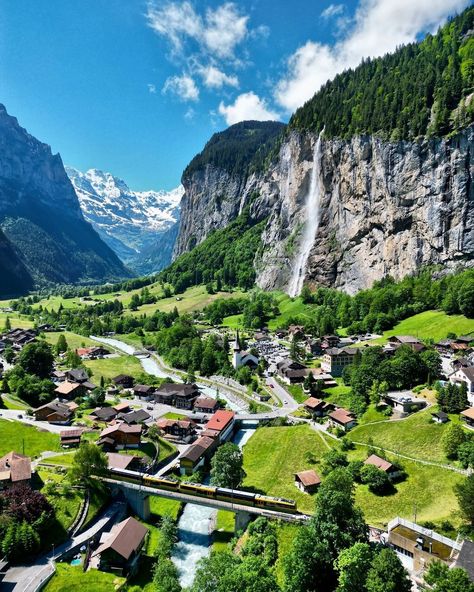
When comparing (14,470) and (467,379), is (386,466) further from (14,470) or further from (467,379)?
(14,470)

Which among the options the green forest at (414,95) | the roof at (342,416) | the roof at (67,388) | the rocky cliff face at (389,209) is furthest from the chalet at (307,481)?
the green forest at (414,95)

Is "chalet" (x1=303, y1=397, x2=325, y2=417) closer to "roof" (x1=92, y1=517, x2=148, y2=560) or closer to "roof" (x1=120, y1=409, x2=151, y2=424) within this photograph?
"roof" (x1=120, y1=409, x2=151, y2=424)

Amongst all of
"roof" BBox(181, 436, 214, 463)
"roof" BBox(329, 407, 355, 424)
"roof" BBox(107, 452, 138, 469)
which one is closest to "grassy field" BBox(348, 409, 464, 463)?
"roof" BBox(329, 407, 355, 424)

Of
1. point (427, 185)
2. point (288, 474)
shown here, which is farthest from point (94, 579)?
point (427, 185)

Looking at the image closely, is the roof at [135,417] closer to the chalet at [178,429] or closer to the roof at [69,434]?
the chalet at [178,429]

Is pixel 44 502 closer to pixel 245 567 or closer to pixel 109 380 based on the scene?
pixel 245 567

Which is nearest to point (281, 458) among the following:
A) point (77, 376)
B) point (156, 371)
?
point (77, 376)
